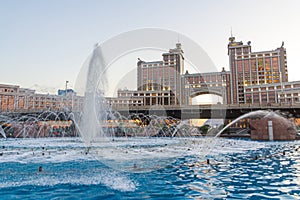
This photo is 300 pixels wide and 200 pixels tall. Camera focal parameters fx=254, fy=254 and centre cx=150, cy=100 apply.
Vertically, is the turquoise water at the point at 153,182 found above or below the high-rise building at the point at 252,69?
below

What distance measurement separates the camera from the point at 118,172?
11.3 metres

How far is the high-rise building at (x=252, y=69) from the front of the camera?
12938 cm

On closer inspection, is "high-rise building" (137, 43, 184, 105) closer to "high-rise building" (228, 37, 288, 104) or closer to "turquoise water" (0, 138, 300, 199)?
"high-rise building" (228, 37, 288, 104)

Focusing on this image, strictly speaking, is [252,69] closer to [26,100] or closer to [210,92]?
Answer: [210,92]

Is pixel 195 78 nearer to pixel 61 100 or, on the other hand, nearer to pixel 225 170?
pixel 61 100

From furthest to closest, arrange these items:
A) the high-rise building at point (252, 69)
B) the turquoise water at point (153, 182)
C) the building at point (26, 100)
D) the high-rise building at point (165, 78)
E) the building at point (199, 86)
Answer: the high-rise building at point (165, 78)
the high-rise building at point (252, 69)
the building at point (199, 86)
the building at point (26, 100)
the turquoise water at point (153, 182)

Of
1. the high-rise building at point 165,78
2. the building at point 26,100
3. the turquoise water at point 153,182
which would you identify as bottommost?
the turquoise water at point 153,182

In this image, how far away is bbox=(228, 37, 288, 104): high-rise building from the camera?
129 metres

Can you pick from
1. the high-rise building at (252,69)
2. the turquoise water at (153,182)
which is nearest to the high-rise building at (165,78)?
the high-rise building at (252,69)

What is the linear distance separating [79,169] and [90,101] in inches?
584

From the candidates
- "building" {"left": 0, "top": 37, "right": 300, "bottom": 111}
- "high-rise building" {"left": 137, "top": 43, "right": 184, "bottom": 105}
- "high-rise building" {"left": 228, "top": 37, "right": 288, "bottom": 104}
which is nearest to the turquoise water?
"building" {"left": 0, "top": 37, "right": 300, "bottom": 111}

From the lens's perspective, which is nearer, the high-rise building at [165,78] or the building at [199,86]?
the building at [199,86]

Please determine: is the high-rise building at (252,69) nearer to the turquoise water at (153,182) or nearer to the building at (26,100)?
the building at (26,100)

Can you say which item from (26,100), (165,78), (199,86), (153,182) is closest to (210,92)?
(199,86)
